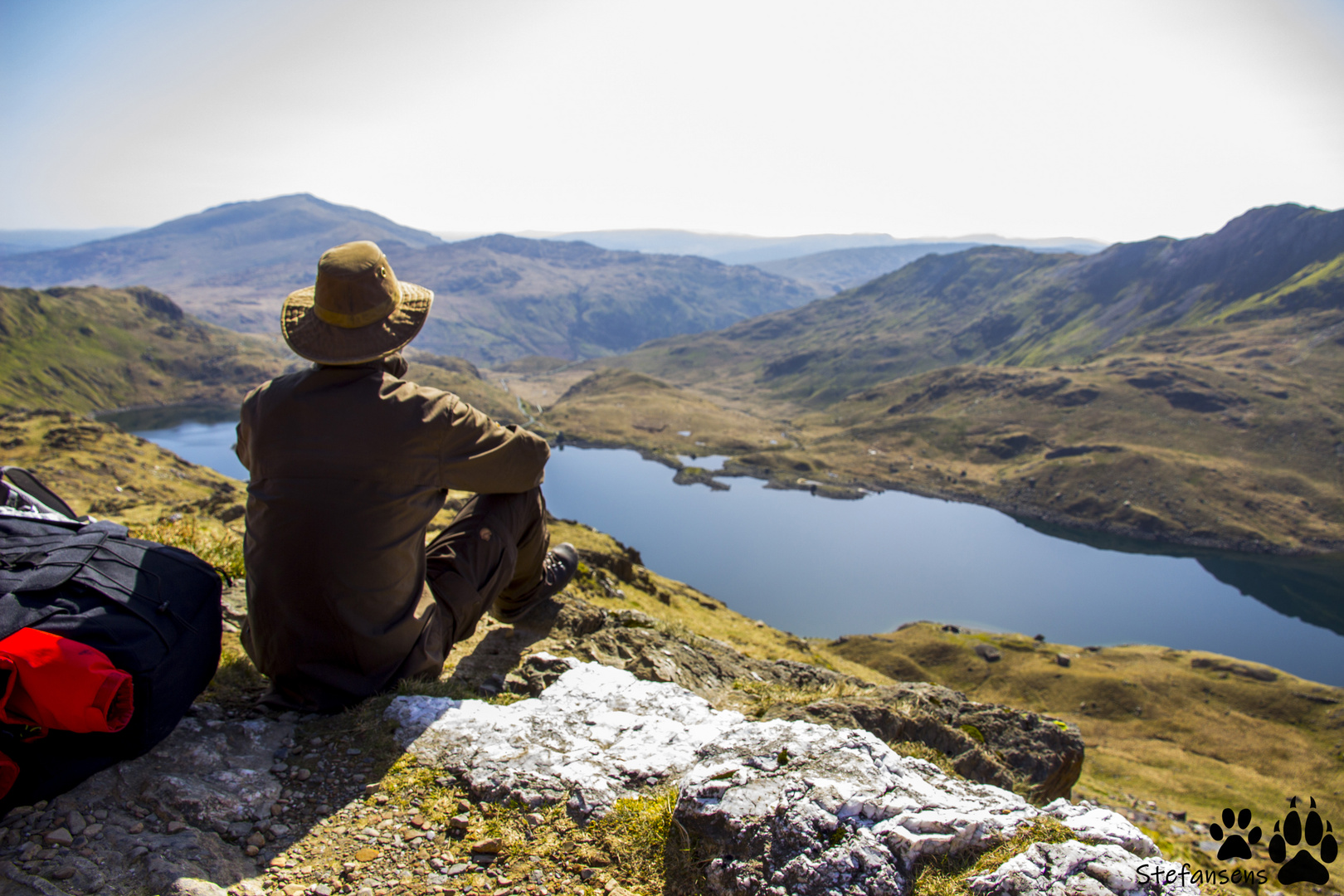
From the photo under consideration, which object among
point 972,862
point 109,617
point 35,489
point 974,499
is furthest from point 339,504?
point 974,499

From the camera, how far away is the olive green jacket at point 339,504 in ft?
13.3

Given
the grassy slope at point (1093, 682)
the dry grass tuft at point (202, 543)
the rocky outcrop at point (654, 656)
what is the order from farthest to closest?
1. the grassy slope at point (1093, 682)
2. the dry grass tuft at point (202, 543)
3. the rocky outcrop at point (654, 656)

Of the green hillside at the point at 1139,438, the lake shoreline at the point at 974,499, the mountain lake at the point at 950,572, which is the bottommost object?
the mountain lake at the point at 950,572

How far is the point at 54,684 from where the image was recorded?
121 inches

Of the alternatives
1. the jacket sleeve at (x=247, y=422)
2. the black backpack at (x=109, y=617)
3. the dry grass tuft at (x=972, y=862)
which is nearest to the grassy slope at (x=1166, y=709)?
the dry grass tuft at (x=972, y=862)

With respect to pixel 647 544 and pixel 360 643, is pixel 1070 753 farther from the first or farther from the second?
pixel 647 544

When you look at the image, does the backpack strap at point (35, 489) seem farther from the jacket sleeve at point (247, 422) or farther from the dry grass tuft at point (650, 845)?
the dry grass tuft at point (650, 845)

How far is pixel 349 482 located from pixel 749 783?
3.09m

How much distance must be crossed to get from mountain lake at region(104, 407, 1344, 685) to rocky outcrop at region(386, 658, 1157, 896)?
70.8m

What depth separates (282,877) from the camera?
10.8 feet

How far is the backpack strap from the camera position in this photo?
523cm

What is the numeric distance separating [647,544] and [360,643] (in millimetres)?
98060

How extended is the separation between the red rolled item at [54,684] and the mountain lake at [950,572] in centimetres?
7323

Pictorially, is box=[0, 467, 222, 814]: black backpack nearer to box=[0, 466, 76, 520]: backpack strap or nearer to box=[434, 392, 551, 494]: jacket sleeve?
box=[0, 466, 76, 520]: backpack strap
